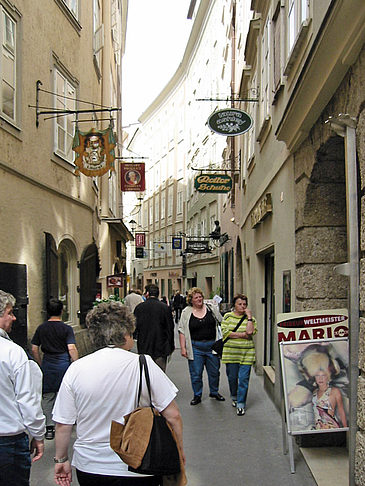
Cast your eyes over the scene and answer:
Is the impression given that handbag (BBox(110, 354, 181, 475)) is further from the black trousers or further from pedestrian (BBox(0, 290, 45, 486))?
pedestrian (BBox(0, 290, 45, 486))

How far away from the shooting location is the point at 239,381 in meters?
7.87

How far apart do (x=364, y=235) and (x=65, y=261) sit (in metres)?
9.65

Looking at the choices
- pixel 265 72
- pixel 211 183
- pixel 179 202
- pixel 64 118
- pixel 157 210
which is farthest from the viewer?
pixel 157 210

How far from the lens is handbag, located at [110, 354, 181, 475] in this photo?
2875 millimetres

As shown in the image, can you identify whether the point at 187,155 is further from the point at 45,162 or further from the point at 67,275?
the point at 45,162

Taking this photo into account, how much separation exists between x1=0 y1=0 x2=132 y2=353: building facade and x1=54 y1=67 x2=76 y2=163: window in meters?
0.02

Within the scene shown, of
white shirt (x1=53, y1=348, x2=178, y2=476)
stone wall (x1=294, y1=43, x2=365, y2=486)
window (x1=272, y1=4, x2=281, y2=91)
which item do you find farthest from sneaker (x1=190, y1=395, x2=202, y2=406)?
white shirt (x1=53, y1=348, x2=178, y2=476)

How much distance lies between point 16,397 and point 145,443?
1.02 m

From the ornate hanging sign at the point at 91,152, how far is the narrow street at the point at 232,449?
16.0 ft

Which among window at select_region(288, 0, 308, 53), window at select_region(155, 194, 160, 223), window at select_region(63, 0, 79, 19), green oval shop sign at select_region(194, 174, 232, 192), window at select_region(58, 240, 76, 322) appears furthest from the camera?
window at select_region(155, 194, 160, 223)

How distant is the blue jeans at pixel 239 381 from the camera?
7785 mm

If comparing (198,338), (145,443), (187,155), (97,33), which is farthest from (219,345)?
(187,155)

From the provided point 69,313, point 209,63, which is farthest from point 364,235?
point 209,63

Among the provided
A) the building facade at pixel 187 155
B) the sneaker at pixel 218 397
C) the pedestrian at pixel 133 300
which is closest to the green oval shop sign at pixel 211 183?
the building facade at pixel 187 155
